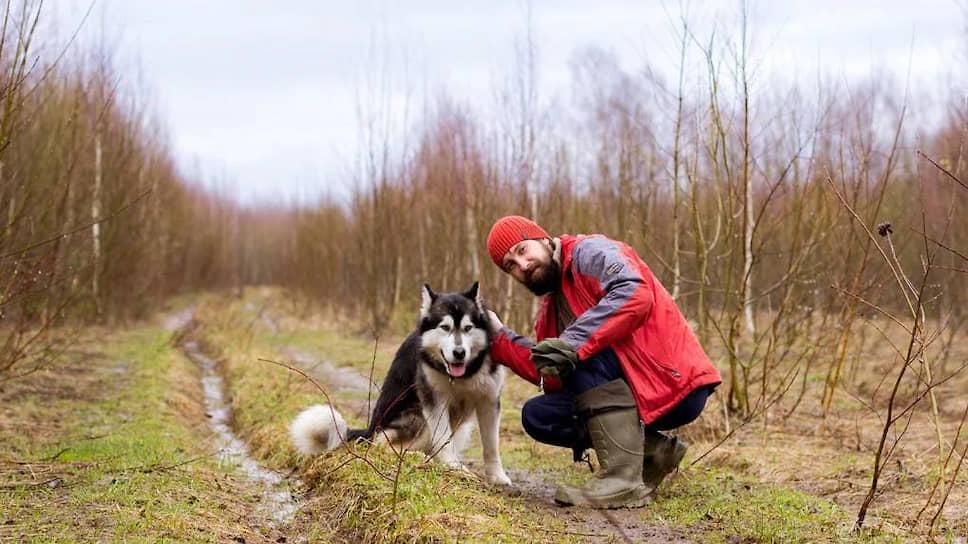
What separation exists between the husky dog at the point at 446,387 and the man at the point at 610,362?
32 cm

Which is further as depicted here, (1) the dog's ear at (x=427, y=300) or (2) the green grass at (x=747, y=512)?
(1) the dog's ear at (x=427, y=300)

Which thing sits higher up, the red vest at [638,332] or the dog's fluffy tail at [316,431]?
the red vest at [638,332]

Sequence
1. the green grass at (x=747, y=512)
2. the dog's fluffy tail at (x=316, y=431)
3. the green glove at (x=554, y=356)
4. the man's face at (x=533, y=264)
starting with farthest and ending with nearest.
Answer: the dog's fluffy tail at (x=316, y=431) < the man's face at (x=533, y=264) < the green glove at (x=554, y=356) < the green grass at (x=747, y=512)

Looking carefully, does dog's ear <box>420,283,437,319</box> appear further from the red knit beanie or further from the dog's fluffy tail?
the dog's fluffy tail

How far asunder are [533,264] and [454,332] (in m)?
0.71

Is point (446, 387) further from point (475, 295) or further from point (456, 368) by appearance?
point (475, 295)

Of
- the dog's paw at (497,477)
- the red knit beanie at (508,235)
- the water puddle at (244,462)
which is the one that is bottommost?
the water puddle at (244,462)

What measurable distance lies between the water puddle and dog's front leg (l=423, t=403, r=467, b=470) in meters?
0.92

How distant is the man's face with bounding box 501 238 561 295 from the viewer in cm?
467

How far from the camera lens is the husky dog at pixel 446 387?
5.05m

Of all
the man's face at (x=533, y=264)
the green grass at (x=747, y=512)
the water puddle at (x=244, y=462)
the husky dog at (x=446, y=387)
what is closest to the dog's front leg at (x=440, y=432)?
the husky dog at (x=446, y=387)

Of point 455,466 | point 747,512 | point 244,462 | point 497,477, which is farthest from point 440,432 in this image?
point 244,462

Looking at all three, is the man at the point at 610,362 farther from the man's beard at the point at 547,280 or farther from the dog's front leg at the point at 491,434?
the dog's front leg at the point at 491,434

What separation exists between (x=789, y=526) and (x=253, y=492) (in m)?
3.23
